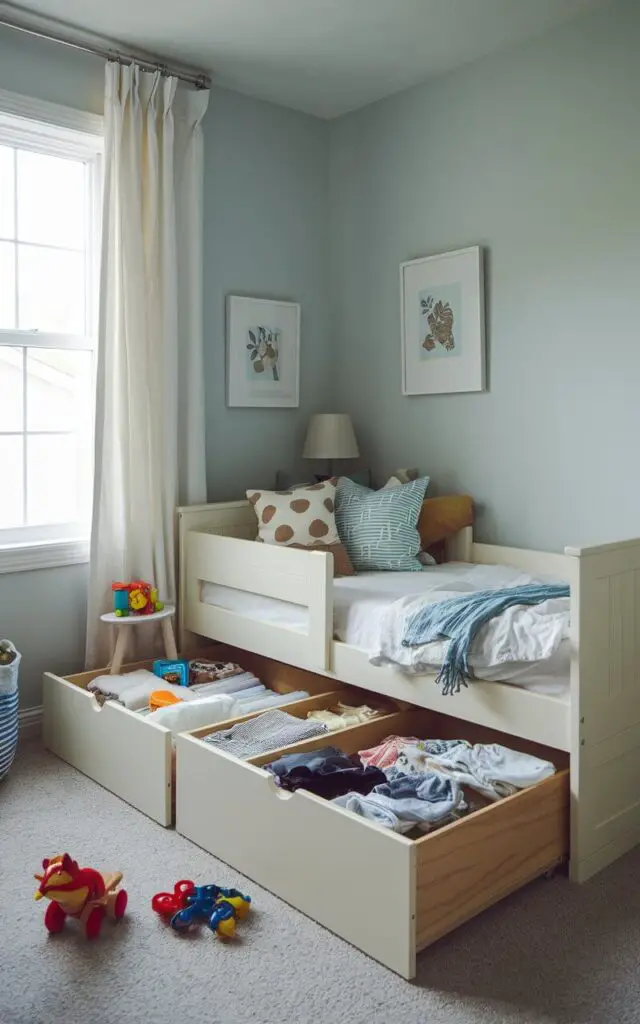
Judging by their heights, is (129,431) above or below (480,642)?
above

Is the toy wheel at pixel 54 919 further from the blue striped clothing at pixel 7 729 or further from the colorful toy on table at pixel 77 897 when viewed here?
the blue striped clothing at pixel 7 729

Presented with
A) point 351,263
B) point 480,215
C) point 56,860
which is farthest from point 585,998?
point 351,263

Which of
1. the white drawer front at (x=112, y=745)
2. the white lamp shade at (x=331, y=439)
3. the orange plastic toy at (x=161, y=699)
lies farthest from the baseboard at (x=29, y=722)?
the white lamp shade at (x=331, y=439)

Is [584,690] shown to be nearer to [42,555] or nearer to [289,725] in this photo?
[289,725]

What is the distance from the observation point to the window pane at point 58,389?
310 cm

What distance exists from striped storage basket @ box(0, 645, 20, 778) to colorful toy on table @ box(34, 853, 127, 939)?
2.45 ft

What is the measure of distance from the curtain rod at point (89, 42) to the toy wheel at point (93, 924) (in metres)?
2.69

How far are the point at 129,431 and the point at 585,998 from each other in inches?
89.5

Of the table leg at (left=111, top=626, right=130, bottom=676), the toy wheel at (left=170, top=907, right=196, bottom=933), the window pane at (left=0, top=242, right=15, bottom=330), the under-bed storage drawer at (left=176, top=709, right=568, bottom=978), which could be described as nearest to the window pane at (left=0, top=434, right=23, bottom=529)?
the window pane at (left=0, top=242, right=15, bottom=330)

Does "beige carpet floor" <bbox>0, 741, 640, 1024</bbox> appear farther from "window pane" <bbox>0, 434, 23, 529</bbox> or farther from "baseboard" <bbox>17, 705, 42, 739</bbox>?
"window pane" <bbox>0, 434, 23, 529</bbox>

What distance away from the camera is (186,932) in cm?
185

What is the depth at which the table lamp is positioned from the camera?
11.7 feet

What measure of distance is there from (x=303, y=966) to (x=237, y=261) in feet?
8.77

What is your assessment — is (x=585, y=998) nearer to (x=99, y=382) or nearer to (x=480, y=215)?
(x=99, y=382)
